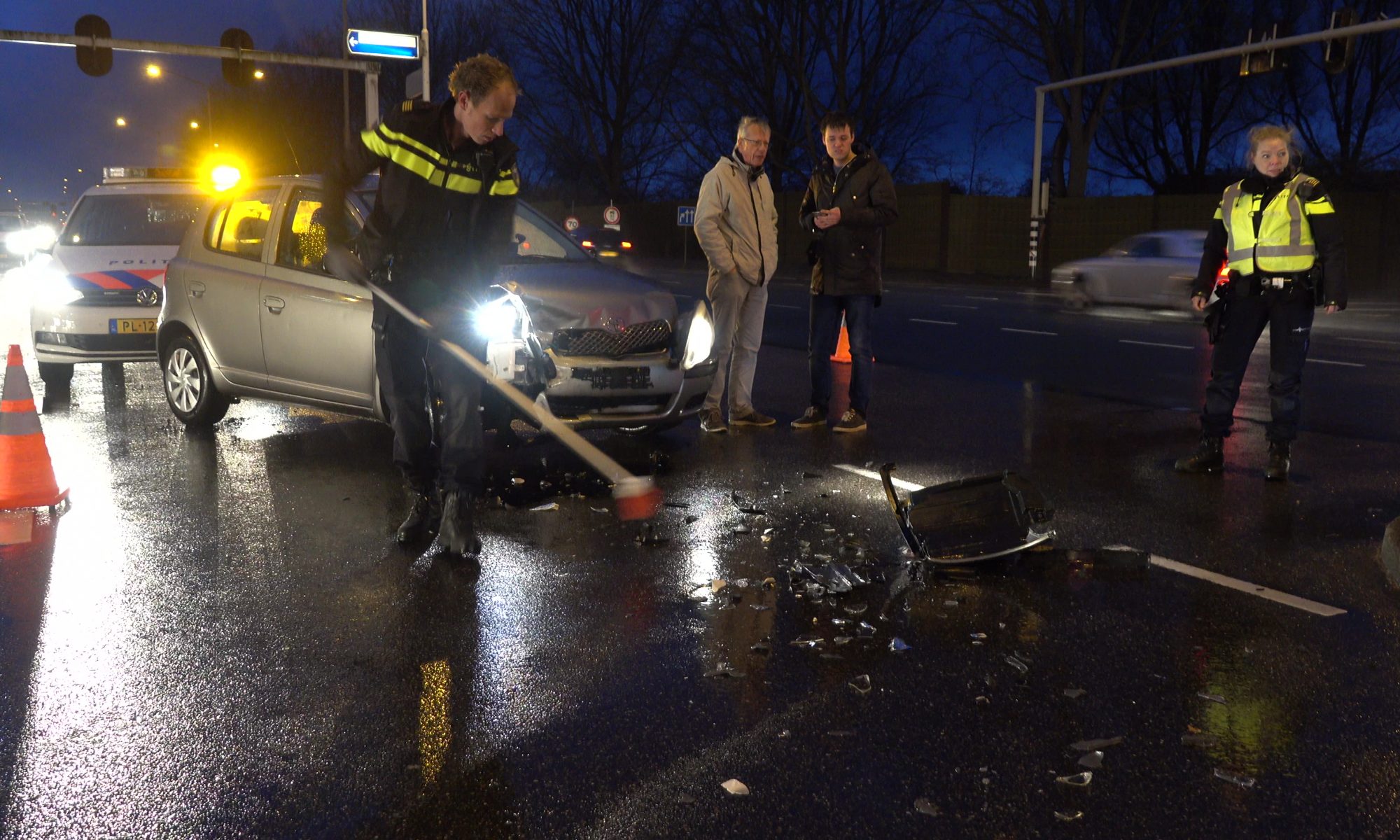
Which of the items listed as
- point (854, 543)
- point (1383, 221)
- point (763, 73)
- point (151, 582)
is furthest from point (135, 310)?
point (763, 73)

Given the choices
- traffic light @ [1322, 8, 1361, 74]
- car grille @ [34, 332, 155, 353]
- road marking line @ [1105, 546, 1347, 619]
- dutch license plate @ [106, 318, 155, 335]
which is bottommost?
road marking line @ [1105, 546, 1347, 619]

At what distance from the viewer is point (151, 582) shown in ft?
16.9

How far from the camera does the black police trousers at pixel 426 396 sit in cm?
559

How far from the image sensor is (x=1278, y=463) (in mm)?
7133

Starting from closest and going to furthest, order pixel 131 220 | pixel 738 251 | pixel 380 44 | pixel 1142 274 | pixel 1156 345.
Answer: pixel 738 251
pixel 131 220
pixel 1156 345
pixel 1142 274
pixel 380 44

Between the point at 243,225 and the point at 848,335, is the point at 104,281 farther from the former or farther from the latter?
the point at 848,335

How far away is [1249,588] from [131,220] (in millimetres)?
10133

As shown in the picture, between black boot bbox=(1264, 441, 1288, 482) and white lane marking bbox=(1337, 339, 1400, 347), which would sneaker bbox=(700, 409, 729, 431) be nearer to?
black boot bbox=(1264, 441, 1288, 482)

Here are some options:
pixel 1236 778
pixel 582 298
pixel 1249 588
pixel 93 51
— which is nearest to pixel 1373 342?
pixel 582 298

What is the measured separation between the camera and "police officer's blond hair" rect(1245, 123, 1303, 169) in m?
6.96

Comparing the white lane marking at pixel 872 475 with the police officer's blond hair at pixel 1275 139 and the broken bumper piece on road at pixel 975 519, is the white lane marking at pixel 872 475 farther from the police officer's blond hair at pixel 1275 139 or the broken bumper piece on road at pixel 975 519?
the police officer's blond hair at pixel 1275 139

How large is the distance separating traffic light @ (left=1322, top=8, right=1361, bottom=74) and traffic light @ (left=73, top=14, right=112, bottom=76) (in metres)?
21.2

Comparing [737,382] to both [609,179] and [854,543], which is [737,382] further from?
[609,179]

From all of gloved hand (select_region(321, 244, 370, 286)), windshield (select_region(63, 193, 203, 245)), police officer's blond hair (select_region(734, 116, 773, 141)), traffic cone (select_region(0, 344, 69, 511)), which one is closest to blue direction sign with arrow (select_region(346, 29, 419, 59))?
windshield (select_region(63, 193, 203, 245))
